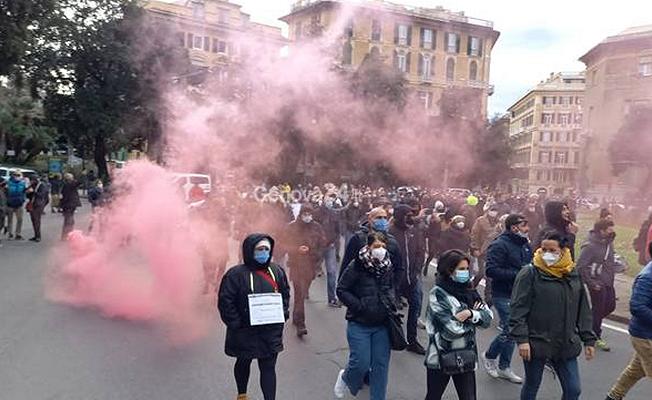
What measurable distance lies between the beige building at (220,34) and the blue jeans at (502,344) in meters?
12.3

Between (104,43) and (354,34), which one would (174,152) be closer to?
(354,34)

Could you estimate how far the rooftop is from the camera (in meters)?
17.2

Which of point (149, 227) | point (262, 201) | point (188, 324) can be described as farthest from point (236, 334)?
point (262, 201)

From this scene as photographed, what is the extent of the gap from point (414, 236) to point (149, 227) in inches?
175

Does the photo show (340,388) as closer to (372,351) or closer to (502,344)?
(372,351)

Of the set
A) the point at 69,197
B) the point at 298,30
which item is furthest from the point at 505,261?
the point at 298,30

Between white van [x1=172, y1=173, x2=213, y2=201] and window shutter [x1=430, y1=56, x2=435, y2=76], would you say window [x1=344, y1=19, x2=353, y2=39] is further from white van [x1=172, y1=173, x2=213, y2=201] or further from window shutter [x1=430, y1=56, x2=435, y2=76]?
window shutter [x1=430, y1=56, x2=435, y2=76]

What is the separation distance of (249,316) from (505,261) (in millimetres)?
2532

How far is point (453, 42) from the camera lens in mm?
26219

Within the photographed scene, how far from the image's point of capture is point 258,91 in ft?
54.6

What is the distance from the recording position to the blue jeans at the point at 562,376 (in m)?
4.32

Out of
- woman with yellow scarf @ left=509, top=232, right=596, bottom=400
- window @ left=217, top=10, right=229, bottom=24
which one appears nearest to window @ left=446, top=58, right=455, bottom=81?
window @ left=217, top=10, right=229, bottom=24

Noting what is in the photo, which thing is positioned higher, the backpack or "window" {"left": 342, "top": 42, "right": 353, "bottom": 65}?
"window" {"left": 342, "top": 42, "right": 353, "bottom": 65}

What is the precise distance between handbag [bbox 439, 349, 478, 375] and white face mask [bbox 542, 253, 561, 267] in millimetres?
856
